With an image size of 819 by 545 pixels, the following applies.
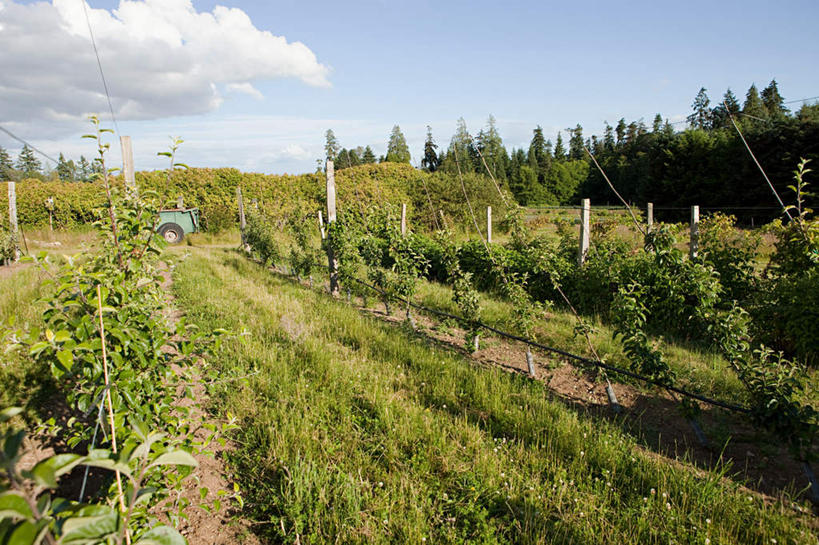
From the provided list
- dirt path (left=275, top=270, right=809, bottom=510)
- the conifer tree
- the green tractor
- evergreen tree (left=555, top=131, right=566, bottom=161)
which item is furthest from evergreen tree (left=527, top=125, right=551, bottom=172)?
dirt path (left=275, top=270, right=809, bottom=510)

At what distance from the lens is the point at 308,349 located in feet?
16.6

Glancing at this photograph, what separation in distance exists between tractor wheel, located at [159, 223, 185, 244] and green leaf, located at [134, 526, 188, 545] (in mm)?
19046

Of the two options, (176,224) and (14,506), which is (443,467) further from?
(176,224)

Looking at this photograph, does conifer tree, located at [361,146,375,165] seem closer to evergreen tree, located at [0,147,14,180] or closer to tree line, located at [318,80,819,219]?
tree line, located at [318,80,819,219]

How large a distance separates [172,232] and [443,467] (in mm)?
18224

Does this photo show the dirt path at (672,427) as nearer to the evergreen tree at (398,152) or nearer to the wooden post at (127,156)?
the wooden post at (127,156)

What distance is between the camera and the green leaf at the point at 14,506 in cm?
74

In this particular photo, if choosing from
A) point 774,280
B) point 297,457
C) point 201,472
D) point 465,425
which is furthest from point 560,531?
point 774,280

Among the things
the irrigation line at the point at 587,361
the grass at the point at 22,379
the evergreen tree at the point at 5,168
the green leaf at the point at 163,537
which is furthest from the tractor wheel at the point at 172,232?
the green leaf at the point at 163,537

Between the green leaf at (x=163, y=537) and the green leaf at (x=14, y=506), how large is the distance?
0.24 meters

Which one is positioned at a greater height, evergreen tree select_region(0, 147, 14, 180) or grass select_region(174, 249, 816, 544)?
evergreen tree select_region(0, 147, 14, 180)

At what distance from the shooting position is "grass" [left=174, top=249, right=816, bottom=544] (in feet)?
8.28

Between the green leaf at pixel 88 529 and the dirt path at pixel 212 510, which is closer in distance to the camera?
the green leaf at pixel 88 529

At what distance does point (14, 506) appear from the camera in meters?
0.76
